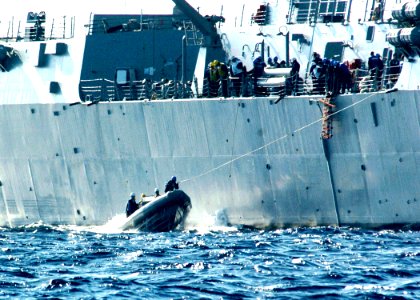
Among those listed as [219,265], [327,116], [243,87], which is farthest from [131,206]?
[219,265]

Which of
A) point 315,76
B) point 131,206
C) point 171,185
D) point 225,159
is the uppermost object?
point 315,76

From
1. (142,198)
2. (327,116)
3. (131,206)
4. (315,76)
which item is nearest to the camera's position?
(327,116)

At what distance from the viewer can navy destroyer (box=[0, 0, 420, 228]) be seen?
129 feet

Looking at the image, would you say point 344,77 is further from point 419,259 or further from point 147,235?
A: point 419,259

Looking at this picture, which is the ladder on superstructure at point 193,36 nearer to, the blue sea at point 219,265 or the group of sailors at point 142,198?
the group of sailors at point 142,198

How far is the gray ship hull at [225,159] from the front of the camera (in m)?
39.1

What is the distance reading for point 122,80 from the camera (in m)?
47.7

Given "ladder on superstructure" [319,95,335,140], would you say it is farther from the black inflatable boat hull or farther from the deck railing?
the black inflatable boat hull

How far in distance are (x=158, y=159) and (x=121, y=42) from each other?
5.14 metres

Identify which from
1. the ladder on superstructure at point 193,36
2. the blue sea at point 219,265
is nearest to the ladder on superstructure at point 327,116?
the blue sea at point 219,265

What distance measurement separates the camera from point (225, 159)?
42.6 meters

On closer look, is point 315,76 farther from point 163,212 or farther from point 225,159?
point 163,212

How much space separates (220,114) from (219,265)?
10.9 metres

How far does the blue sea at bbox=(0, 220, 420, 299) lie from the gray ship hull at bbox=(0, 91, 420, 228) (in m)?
1.09
